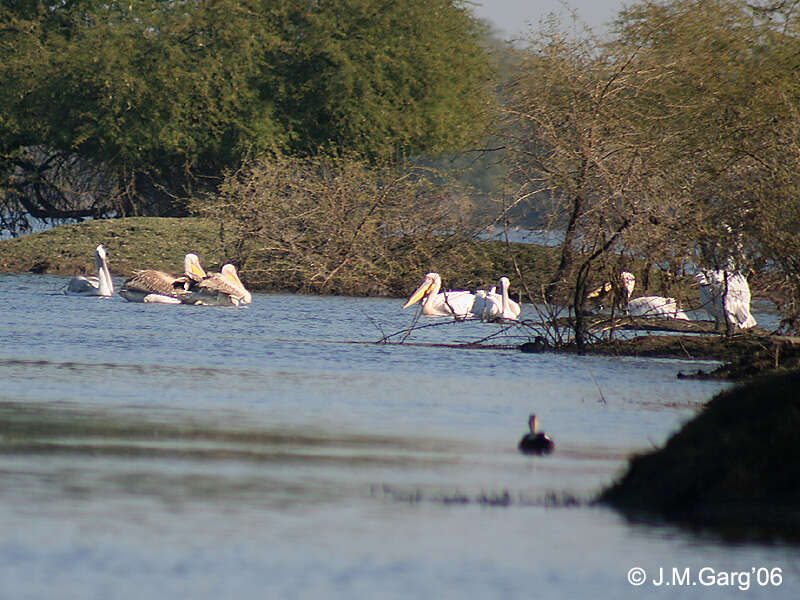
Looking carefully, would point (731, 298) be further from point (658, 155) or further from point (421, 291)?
point (421, 291)

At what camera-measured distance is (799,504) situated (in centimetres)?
885

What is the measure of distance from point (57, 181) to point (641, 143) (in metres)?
34.8

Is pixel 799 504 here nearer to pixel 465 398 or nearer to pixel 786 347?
pixel 465 398

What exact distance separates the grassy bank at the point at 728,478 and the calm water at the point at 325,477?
336mm

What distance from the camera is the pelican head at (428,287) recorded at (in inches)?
1169

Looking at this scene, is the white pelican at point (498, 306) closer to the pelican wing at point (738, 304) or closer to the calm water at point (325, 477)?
the pelican wing at point (738, 304)

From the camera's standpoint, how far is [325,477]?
386 inches

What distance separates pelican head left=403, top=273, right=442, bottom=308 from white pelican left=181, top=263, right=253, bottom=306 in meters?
3.19

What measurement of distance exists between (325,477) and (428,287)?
20500mm

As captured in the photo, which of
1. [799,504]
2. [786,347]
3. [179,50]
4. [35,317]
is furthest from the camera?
[179,50]

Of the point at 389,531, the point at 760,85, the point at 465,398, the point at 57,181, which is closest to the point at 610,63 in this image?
the point at 760,85

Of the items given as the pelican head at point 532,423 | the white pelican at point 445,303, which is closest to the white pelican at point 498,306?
the white pelican at point 445,303

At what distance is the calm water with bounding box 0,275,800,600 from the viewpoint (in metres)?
7.18

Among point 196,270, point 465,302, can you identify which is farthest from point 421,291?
point 196,270
